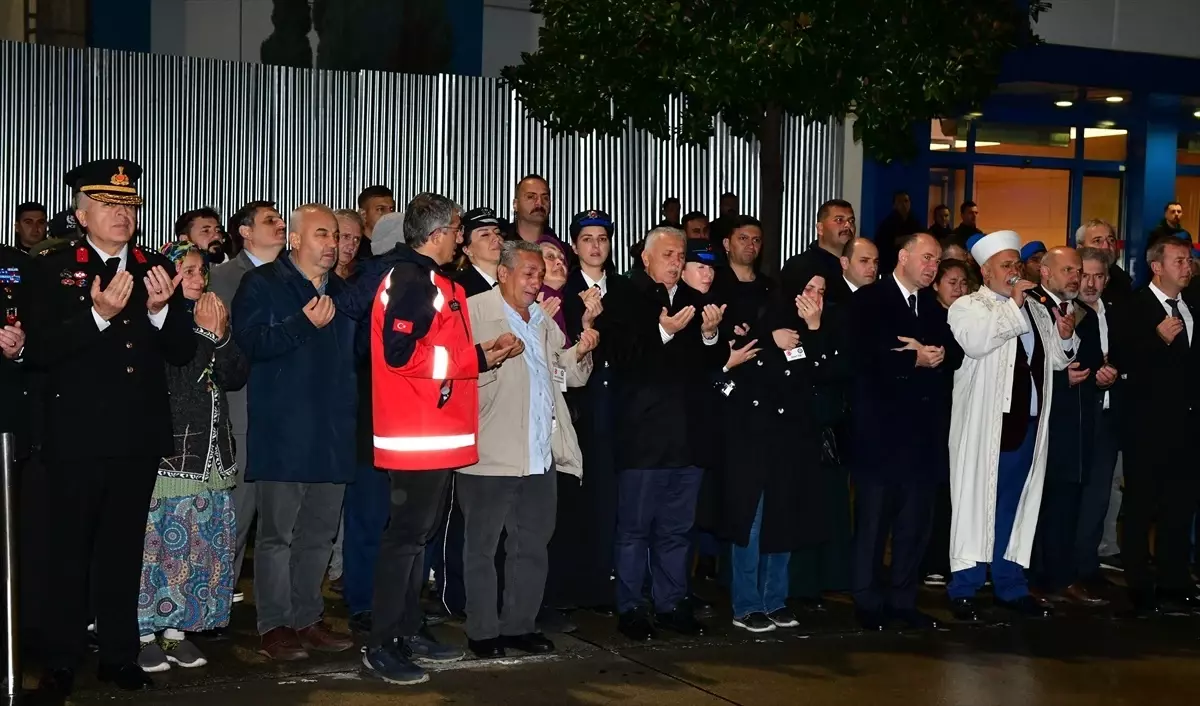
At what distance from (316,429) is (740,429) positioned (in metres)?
2.28

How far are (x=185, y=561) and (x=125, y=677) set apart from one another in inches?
29.1

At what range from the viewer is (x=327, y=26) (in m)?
16.8

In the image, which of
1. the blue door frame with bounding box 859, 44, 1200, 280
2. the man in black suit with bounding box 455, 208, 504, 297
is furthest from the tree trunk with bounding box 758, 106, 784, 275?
the man in black suit with bounding box 455, 208, 504, 297

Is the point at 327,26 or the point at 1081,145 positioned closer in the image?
the point at 327,26

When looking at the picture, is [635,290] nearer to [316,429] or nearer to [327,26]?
[316,429]

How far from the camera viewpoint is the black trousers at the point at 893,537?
8219 mm

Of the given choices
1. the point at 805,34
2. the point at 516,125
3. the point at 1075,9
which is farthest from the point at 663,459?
the point at 1075,9

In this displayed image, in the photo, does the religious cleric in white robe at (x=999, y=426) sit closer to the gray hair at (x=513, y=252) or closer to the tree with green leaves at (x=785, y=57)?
the tree with green leaves at (x=785, y=57)

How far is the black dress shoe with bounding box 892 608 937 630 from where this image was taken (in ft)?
27.0

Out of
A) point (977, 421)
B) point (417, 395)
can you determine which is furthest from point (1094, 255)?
point (417, 395)

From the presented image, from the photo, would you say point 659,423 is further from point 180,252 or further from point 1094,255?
point 1094,255

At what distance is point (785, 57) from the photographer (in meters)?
10.1

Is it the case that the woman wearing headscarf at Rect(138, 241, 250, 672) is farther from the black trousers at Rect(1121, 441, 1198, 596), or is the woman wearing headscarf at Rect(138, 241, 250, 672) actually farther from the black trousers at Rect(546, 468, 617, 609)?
the black trousers at Rect(1121, 441, 1198, 596)

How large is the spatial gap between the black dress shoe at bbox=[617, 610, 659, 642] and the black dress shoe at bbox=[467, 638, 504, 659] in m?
0.79
